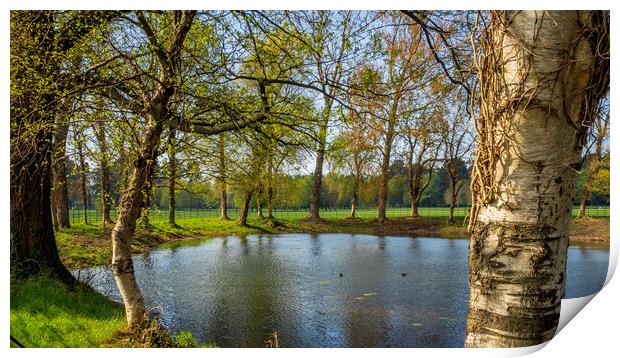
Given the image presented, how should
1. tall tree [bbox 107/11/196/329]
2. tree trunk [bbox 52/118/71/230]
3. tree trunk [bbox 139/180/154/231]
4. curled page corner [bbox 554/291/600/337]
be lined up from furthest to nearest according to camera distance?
tree trunk [bbox 52/118/71/230]
tree trunk [bbox 139/180/154/231]
tall tree [bbox 107/11/196/329]
curled page corner [bbox 554/291/600/337]

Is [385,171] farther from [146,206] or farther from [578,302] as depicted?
[146,206]

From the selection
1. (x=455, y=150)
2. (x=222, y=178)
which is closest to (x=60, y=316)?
(x=222, y=178)

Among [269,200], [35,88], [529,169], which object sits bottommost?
[269,200]

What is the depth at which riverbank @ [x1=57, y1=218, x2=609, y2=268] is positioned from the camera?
133 inches

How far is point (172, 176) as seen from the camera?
325 cm

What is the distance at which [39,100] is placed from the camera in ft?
9.95

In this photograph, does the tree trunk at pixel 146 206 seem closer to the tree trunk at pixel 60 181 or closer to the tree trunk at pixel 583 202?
the tree trunk at pixel 60 181

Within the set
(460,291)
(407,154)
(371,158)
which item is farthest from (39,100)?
(460,291)

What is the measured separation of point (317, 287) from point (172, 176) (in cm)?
136

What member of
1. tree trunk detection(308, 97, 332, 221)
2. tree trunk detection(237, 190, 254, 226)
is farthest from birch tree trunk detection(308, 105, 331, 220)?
tree trunk detection(237, 190, 254, 226)

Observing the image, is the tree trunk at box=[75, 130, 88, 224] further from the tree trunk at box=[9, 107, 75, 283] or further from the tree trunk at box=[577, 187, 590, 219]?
the tree trunk at box=[577, 187, 590, 219]

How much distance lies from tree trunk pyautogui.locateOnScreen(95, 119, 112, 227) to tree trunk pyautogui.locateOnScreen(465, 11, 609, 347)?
243 cm

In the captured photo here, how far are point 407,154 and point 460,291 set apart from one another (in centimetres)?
109

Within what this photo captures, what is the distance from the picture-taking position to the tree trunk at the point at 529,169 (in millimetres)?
1771
